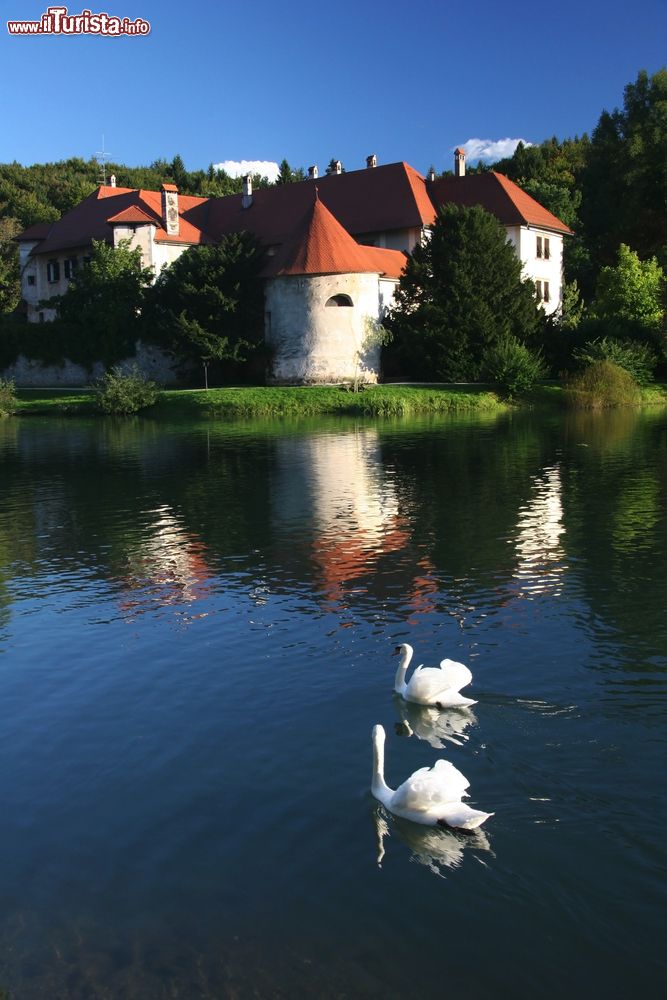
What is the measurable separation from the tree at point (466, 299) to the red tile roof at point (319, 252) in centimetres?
366

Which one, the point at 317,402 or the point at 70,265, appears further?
the point at 70,265

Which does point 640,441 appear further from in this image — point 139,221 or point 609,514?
point 139,221

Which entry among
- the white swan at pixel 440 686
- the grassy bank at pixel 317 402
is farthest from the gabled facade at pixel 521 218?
the white swan at pixel 440 686

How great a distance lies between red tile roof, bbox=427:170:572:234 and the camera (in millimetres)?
61281

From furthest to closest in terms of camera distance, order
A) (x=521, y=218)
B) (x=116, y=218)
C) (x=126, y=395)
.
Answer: (x=116, y=218)
(x=521, y=218)
(x=126, y=395)

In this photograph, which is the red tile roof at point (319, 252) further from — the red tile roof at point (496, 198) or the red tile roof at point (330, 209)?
the red tile roof at point (496, 198)

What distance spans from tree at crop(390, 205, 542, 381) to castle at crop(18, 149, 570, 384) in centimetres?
325

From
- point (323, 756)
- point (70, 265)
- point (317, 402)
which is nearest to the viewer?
point (323, 756)

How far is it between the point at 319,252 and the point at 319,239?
0.89m

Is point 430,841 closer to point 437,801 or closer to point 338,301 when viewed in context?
point 437,801

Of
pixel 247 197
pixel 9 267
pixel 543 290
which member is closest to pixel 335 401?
pixel 543 290

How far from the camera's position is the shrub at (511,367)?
4609 centimetres

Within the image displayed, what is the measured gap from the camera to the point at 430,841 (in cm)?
700

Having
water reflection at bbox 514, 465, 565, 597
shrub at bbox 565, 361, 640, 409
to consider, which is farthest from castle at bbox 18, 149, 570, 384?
water reflection at bbox 514, 465, 565, 597
